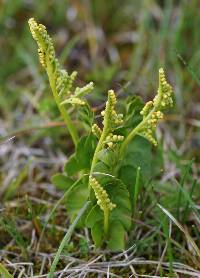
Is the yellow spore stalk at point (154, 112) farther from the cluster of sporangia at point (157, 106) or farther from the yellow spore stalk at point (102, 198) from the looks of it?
the yellow spore stalk at point (102, 198)

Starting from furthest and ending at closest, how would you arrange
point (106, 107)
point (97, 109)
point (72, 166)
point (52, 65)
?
point (97, 109) < point (72, 166) < point (52, 65) < point (106, 107)

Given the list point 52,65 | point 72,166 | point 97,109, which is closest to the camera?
point 52,65

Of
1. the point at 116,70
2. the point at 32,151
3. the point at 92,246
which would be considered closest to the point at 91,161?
the point at 92,246

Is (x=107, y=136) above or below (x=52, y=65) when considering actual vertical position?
below

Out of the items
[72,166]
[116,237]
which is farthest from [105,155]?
[116,237]

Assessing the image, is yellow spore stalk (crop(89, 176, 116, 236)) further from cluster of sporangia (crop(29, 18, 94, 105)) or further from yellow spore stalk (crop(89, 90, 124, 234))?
cluster of sporangia (crop(29, 18, 94, 105))

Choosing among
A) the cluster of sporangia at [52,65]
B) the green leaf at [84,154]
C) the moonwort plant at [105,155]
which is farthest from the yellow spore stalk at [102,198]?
the cluster of sporangia at [52,65]

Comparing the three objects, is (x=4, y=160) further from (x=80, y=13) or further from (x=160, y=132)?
(x=80, y=13)

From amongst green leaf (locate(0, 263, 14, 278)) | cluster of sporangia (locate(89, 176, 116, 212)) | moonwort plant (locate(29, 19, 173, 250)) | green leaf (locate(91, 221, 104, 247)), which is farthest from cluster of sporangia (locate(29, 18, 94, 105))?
green leaf (locate(0, 263, 14, 278))

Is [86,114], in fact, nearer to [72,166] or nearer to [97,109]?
[72,166]
